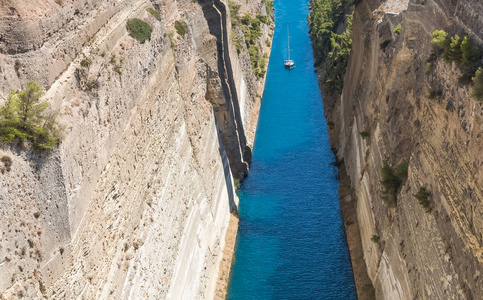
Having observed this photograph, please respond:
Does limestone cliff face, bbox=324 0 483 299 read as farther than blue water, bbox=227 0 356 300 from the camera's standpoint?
No

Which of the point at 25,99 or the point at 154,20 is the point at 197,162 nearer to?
the point at 154,20

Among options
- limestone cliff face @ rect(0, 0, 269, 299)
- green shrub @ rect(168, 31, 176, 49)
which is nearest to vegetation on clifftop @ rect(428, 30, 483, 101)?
limestone cliff face @ rect(0, 0, 269, 299)

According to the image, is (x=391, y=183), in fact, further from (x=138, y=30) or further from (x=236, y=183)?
(x=236, y=183)

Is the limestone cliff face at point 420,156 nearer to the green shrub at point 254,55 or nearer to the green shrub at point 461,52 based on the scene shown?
the green shrub at point 461,52

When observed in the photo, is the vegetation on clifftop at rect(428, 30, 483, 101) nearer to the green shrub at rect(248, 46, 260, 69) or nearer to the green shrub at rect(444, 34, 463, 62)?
the green shrub at rect(444, 34, 463, 62)

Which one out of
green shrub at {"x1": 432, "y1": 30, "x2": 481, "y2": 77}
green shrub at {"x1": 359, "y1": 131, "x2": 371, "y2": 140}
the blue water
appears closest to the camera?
green shrub at {"x1": 432, "y1": 30, "x2": 481, "y2": 77}

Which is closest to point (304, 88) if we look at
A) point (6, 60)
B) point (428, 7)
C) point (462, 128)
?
point (428, 7)

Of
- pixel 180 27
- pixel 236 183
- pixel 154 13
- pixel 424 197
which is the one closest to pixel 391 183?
pixel 424 197

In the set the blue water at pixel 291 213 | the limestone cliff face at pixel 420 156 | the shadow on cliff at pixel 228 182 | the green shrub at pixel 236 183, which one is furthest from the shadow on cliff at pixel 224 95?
the limestone cliff face at pixel 420 156
